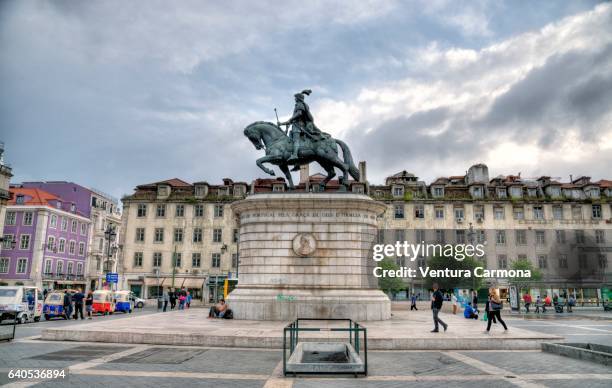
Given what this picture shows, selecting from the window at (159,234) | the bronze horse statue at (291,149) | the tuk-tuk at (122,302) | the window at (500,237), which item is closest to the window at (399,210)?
the window at (500,237)

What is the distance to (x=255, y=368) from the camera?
9500 millimetres

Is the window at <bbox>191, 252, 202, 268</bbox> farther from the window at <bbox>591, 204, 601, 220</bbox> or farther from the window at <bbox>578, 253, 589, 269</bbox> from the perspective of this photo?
the window at <bbox>591, 204, 601, 220</bbox>

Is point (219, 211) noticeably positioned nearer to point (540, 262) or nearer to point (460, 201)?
point (460, 201)

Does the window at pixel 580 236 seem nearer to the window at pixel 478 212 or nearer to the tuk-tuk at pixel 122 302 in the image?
the window at pixel 478 212

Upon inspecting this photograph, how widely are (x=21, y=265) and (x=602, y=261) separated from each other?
71245 mm

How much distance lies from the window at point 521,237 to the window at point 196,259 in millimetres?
37968

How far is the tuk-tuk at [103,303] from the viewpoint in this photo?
3112cm

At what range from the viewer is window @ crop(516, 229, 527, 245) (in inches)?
2120

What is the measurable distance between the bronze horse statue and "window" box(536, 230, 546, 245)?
42.5m

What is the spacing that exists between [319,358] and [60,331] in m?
8.79

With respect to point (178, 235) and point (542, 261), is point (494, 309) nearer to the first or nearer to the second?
point (178, 235)

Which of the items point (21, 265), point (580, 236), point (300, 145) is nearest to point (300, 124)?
point (300, 145)

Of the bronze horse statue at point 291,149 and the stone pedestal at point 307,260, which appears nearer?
the stone pedestal at point 307,260

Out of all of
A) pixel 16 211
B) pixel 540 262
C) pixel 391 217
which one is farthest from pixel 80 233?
pixel 540 262
